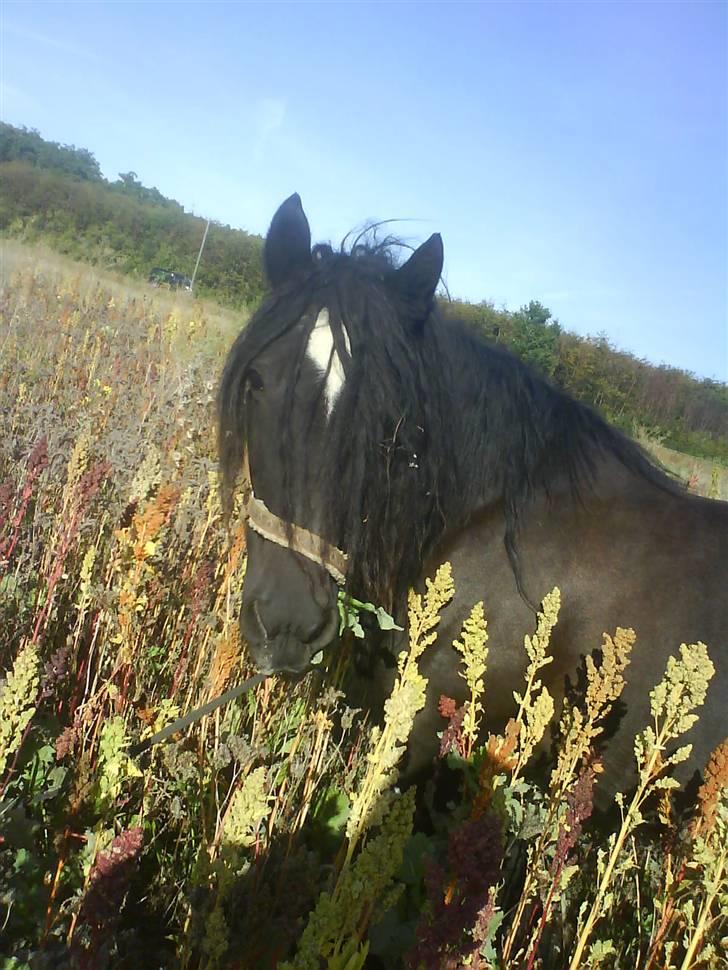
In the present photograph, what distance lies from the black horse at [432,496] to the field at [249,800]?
153 millimetres

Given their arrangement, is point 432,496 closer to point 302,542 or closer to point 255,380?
point 302,542

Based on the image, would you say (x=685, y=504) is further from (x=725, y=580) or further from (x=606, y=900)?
(x=606, y=900)

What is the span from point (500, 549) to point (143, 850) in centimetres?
145

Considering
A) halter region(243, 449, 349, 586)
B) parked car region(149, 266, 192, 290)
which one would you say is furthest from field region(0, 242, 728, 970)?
parked car region(149, 266, 192, 290)

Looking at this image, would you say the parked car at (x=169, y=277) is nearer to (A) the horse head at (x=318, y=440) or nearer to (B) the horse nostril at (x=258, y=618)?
(A) the horse head at (x=318, y=440)

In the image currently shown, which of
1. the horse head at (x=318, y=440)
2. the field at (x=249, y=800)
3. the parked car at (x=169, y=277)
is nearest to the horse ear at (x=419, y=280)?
the horse head at (x=318, y=440)

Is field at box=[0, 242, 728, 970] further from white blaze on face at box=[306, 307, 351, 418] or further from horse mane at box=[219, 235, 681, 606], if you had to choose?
white blaze on face at box=[306, 307, 351, 418]

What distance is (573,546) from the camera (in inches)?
88.9

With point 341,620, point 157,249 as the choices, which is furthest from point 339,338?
point 157,249

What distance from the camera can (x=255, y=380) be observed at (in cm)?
196

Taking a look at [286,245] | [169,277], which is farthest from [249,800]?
[169,277]

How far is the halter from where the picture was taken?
192 centimetres

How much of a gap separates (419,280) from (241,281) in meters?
15.7

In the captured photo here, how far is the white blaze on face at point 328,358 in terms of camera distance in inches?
74.5
